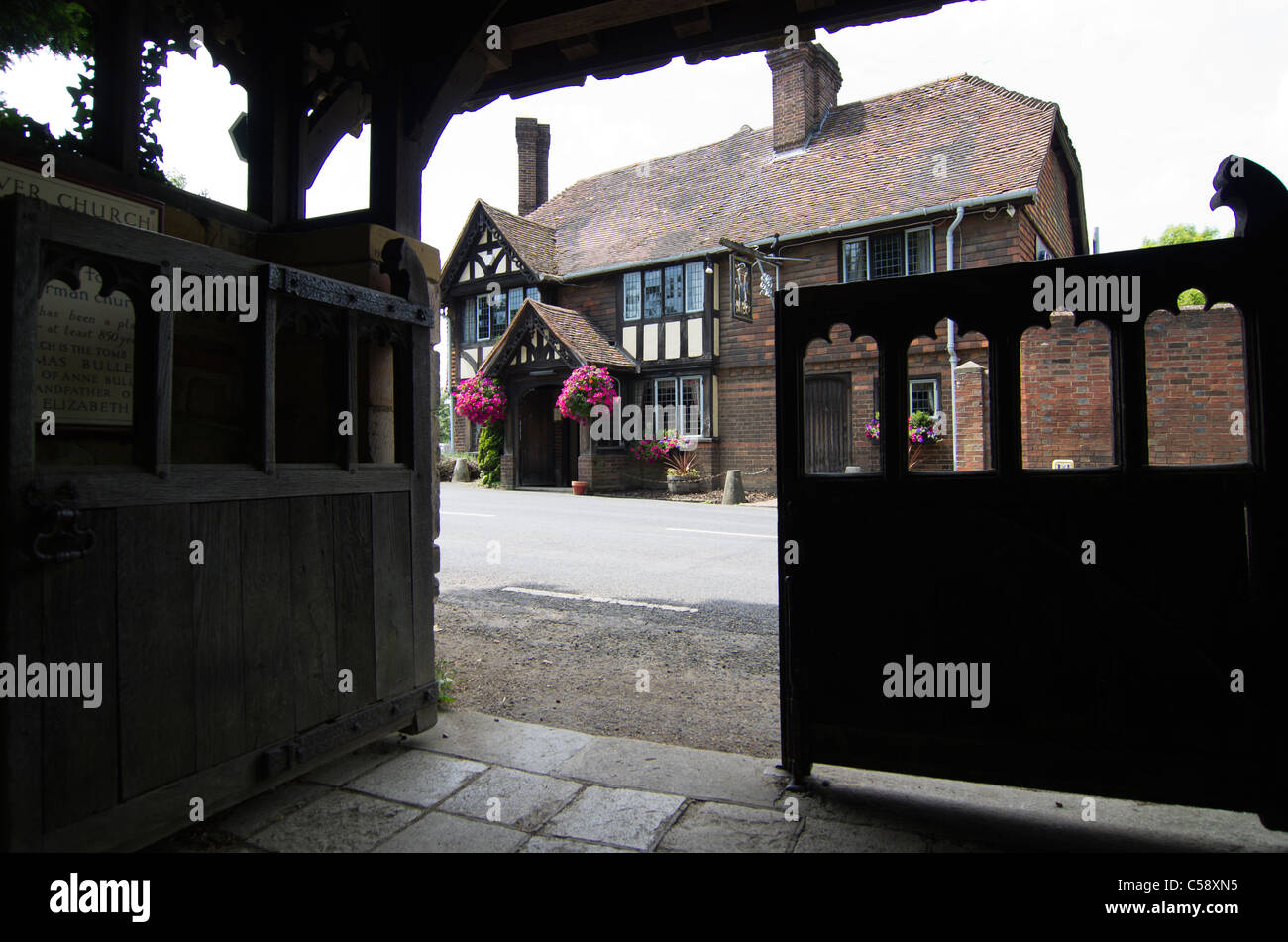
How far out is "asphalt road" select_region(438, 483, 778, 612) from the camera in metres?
6.55

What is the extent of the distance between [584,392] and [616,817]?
52.8ft

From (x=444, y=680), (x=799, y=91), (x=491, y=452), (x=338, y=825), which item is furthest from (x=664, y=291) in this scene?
(x=338, y=825)

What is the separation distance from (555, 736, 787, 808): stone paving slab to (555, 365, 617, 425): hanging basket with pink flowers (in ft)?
50.5

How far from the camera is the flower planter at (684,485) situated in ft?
58.6

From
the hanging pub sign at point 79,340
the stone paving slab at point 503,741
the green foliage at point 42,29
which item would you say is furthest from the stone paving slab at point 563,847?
the green foliage at point 42,29

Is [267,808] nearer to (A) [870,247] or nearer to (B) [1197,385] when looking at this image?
(B) [1197,385]

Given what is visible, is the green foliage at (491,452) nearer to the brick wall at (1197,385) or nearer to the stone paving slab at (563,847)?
the brick wall at (1197,385)

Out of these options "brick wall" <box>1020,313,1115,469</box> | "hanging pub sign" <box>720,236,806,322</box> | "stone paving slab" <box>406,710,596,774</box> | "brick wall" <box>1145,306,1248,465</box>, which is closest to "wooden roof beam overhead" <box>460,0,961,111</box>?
"stone paving slab" <box>406,710,596,774</box>

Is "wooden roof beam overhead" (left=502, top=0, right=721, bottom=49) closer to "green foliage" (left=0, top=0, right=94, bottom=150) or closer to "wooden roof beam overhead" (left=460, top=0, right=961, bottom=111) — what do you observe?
"wooden roof beam overhead" (left=460, top=0, right=961, bottom=111)

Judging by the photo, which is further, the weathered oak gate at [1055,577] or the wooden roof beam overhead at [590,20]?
the wooden roof beam overhead at [590,20]

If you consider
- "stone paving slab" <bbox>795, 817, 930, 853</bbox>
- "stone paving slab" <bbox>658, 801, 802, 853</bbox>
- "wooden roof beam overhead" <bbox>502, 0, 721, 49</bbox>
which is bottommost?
"stone paving slab" <bbox>795, 817, 930, 853</bbox>

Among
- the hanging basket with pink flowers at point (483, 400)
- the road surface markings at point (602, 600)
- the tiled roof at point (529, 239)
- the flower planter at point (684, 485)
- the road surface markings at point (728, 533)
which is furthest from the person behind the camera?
the tiled roof at point (529, 239)

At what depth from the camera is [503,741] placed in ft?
9.68

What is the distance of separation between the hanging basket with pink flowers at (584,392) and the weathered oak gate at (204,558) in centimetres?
1487
